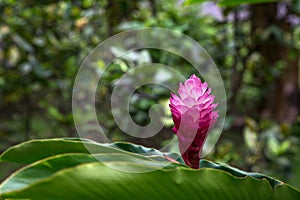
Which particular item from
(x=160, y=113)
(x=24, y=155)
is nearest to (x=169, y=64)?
(x=160, y=113)

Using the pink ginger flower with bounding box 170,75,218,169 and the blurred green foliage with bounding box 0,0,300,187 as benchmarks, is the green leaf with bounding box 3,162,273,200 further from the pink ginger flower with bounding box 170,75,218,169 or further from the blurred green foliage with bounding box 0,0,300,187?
the blurred green foliage with bounding box 0,0,300,187

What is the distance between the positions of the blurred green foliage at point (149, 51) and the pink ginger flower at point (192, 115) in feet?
A: 3.13

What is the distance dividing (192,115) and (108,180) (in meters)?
0.16

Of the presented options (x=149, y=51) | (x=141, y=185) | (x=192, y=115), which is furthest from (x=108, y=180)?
(x=149, y=51)

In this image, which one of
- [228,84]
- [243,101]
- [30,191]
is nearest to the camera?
[30,191]

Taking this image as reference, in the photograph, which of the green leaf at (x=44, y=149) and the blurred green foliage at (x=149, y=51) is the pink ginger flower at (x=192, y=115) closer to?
the green leaf at (x=44, y=149)

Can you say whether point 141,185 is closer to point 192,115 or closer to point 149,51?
point 192,115

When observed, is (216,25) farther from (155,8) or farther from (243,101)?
(243,101)

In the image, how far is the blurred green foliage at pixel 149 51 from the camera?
1686mm

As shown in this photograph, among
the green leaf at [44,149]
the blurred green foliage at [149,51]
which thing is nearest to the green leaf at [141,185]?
the green leaf at [44,149]

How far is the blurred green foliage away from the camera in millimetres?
1686

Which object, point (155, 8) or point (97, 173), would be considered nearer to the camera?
point (97, 173)

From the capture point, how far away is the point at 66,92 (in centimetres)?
213

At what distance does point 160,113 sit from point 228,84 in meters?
0.62
